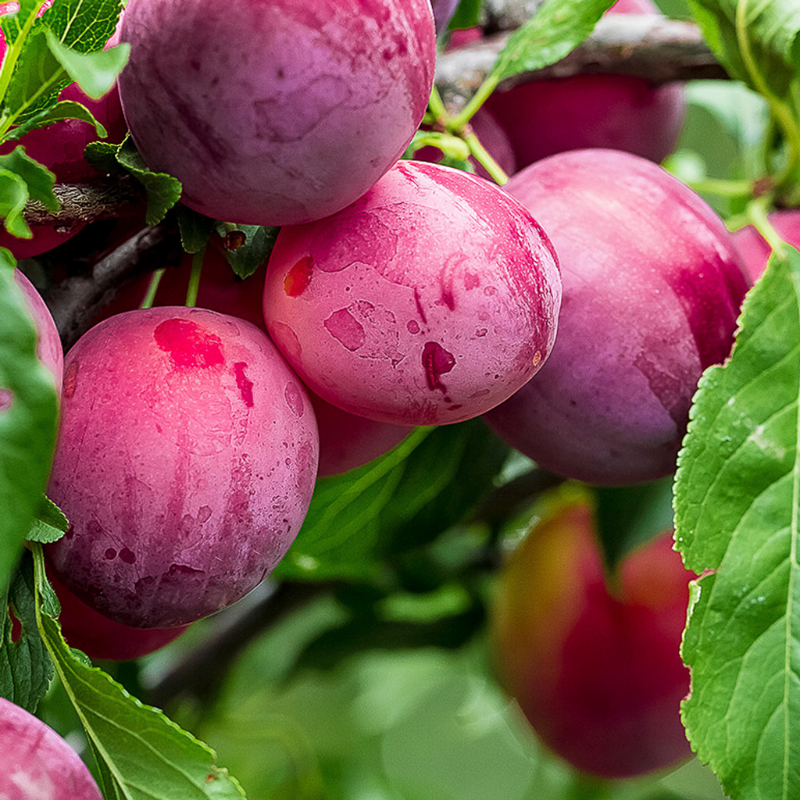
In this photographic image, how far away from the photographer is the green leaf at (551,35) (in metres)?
0.38

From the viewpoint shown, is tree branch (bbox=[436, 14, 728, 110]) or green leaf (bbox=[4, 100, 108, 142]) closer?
green leaf (bbox=[4, 100, 108, 142])

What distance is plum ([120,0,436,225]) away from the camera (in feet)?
0.81

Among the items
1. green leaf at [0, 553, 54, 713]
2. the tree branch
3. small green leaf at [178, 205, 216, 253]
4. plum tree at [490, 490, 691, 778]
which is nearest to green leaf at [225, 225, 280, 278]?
small green leaf at [178, 205, 216, 253]

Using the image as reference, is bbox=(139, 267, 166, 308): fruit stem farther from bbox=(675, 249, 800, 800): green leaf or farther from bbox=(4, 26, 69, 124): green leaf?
bbox=(675, 249, 800, 800): green leaf

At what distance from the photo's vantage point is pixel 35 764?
9.2 inches

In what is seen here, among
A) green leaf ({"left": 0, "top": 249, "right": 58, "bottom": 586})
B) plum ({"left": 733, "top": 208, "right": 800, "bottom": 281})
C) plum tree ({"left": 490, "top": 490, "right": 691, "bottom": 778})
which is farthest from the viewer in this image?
plum tree ({"left": 490, "top": 490, "right": 691, "bottom": 778})

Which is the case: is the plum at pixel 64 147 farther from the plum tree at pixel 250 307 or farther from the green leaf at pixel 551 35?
the green leaf at pixel 551 35

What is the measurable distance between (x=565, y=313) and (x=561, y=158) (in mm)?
80

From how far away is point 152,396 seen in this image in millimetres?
269

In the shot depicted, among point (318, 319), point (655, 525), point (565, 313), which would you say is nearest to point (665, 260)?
point (565, 313)

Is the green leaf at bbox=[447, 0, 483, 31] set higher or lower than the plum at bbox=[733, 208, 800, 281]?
higher

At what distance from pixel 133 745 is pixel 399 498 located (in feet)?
0.92

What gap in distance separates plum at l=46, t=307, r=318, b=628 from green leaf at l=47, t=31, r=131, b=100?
9cm

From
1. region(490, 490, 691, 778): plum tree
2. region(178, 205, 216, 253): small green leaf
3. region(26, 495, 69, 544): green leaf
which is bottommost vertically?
region(490, 490, 691, 778): plum tree
